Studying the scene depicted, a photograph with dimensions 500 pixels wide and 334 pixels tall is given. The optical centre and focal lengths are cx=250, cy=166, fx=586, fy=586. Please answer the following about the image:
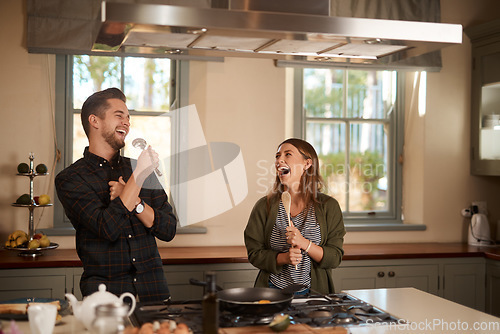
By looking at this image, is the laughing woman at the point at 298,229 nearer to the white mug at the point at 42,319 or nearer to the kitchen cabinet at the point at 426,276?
the kitchen cabinet at the point at 426,276

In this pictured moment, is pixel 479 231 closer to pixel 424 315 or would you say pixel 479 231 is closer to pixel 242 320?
pixel 424 315

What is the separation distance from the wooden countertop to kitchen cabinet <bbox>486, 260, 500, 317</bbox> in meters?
0.07

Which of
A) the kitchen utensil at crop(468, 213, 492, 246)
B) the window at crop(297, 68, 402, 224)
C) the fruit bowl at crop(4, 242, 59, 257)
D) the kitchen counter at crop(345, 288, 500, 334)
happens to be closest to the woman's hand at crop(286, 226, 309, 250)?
the kitchen counter at crop(345, 288, 500, 334)

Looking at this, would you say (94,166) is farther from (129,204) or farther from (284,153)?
(284,153)

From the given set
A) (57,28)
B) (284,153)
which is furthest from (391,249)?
(57,28)

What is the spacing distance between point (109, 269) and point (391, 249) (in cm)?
231

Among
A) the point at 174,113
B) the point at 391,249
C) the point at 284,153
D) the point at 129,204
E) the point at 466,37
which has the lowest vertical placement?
the point at 391,249

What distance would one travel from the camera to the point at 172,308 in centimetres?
214

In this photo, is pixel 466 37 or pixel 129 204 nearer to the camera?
pixel 129 204

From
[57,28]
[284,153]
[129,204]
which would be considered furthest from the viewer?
[57,28]

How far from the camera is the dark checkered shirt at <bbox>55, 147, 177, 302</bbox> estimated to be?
2326 millimetres

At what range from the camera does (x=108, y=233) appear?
7.58ft

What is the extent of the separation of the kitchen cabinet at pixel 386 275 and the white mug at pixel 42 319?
237cm

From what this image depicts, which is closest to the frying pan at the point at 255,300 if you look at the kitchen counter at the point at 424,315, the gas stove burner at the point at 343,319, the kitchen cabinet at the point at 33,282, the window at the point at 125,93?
the gas stove burner at the point at 343,319
